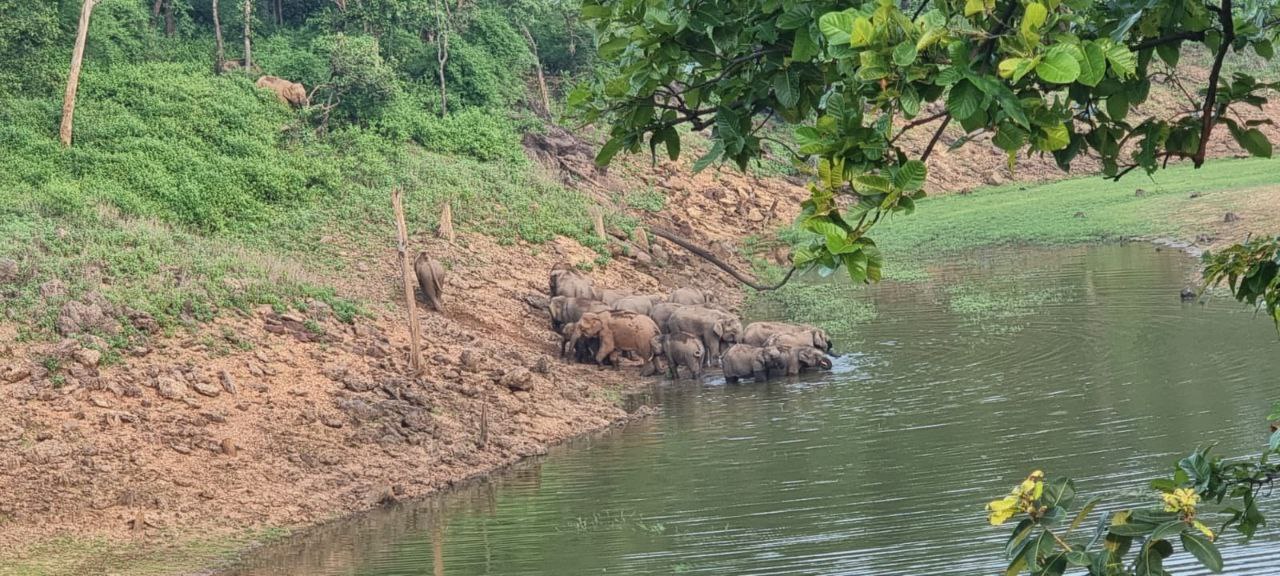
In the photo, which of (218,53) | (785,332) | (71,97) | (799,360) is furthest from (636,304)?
(218,53)

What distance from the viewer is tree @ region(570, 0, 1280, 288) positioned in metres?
3.38

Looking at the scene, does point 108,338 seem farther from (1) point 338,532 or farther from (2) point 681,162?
(2) point 681,162

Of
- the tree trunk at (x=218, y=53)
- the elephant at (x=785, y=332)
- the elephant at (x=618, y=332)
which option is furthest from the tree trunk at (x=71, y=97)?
the elephant at (x=785, y=332)

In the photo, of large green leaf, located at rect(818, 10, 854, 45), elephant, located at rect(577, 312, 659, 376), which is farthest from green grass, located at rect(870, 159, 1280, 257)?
large green leaf, located at rect(818, 10, 854, 45)

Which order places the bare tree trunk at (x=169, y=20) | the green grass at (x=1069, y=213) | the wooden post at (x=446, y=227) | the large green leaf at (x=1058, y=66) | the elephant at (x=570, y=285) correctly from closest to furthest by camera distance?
1. the large green leaf at (x=1058, y=66)
2. the elephant at (x=570, y=285)
3. the wooden post at (x=446, y=227)
4. the green grass at (x=1069, y=213)
5. the bare tree trunk at (x=169, y=20)

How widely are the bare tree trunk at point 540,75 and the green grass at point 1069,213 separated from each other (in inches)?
365

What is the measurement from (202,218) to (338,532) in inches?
445

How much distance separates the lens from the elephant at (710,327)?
2005 cm

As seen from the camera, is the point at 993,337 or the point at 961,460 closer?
the point at 961,460

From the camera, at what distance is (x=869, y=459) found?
14.1 meters

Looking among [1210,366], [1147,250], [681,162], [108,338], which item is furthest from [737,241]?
[108,338]

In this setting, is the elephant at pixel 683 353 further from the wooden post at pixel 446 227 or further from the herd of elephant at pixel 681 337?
the wooden post at pixel 446 227

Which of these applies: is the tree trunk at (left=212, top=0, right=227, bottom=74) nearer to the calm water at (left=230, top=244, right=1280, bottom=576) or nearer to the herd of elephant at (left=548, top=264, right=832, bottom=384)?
the herd of elephant at (left=548, top=264, right=832, bottom=384)

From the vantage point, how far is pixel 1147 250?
28578mm
